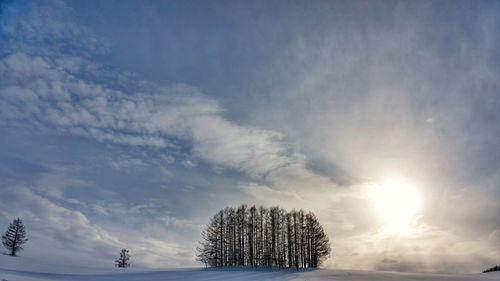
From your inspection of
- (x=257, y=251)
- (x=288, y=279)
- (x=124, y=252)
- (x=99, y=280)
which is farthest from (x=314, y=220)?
(x=124, y=252)

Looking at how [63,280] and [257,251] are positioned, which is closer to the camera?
[63,280]

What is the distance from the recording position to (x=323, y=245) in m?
65.8

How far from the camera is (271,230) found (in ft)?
228

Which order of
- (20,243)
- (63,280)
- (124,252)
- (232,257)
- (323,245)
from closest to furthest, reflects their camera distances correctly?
(63,280) → (323,245) → (232,257) → (20,243) → (124,252)

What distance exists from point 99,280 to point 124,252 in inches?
2293

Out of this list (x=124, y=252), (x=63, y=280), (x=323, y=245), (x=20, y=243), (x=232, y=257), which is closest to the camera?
(x=63, y=280)

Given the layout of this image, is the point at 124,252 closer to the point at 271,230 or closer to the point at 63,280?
the point at 271,230

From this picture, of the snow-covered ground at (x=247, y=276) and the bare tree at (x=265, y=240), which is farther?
the bare tree at (x=265, y=240)

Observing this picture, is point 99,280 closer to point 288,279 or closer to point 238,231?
point 288,279

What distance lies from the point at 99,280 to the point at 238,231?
36.7 metres

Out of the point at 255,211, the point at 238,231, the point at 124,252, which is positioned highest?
the point at 255,211

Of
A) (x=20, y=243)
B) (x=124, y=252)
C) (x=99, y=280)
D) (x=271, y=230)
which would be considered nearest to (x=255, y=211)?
(x=271, y=230)

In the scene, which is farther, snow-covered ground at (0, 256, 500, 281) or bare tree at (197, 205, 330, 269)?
bare tree at (197, 205, 330, 269)

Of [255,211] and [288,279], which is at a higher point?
[255,211]
